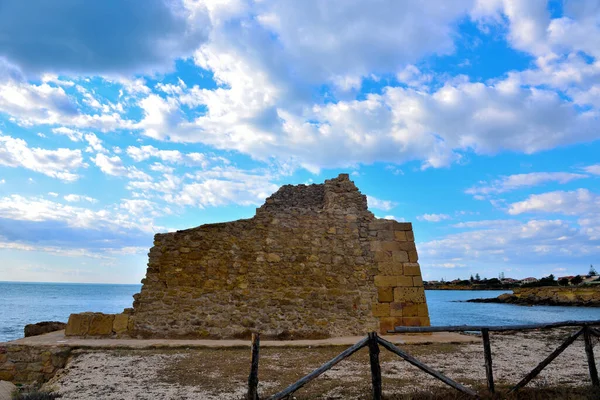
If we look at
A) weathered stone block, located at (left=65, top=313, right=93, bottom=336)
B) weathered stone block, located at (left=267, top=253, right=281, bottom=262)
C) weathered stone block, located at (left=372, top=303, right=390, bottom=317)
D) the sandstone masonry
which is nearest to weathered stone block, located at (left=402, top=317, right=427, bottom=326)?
the sandstone masonry

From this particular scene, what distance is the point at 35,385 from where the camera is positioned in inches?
279

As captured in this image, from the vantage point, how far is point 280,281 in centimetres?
1034

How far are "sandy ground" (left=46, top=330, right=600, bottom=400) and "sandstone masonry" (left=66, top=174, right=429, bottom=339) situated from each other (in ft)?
4.97

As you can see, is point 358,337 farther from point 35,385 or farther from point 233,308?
point 35,385

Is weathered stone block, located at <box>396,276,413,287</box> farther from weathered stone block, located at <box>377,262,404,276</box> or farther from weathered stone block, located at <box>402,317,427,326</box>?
weathered stone block, located at <box>402,317,427,326</box>

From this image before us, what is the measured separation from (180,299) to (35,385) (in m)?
3.37

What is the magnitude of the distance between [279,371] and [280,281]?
4025mm

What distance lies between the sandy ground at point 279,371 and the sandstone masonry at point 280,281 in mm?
1516

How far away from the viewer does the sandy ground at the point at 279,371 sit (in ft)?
17.3

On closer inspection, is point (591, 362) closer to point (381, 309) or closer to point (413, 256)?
point (381, 309)

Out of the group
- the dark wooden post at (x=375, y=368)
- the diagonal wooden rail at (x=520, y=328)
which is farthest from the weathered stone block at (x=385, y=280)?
the dark wooden post at (x=375, y=368)

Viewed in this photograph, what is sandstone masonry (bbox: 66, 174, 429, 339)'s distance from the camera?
9.69 metres

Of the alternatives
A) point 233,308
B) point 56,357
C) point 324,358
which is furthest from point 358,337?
point 56,357

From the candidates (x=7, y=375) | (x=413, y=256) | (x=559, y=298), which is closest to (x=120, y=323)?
(x=7, y=375)
